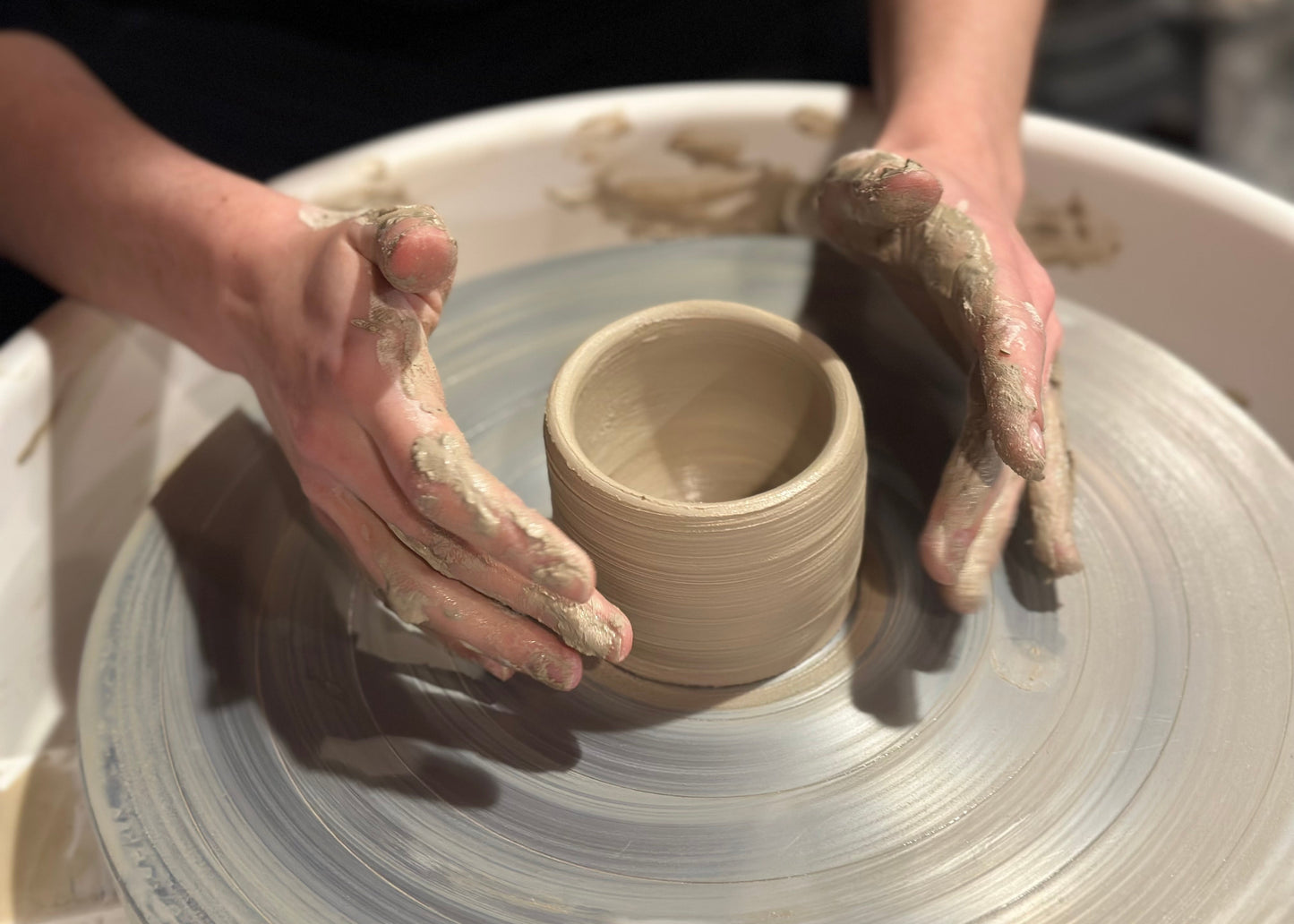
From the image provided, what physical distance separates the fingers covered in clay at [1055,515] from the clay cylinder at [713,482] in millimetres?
165

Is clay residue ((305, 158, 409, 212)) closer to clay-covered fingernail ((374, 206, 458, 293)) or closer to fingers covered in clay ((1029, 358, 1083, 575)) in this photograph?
clay-covered fingernail ((374, 206, 458, 293))

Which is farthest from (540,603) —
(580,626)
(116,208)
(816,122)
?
(816,122)

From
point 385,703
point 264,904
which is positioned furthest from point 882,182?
point 264,904

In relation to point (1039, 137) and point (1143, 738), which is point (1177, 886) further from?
point (1039, 137)

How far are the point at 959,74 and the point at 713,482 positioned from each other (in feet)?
1.82

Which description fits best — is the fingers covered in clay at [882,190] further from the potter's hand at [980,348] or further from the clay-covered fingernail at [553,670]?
the clay-covered fingernail at [553,670]

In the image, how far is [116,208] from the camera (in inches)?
42.2

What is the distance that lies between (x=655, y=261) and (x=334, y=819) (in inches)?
28.7

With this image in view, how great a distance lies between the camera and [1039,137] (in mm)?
1354

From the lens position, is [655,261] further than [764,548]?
Yes

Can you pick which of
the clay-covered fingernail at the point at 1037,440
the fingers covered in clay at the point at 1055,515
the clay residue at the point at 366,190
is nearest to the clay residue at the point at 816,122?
the clay residue at the point at 366,190

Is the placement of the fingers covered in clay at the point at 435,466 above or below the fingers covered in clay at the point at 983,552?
above

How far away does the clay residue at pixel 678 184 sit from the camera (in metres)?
1.46

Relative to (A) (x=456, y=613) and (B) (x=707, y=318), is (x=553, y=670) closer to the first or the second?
(A) (x=456, y=613)
